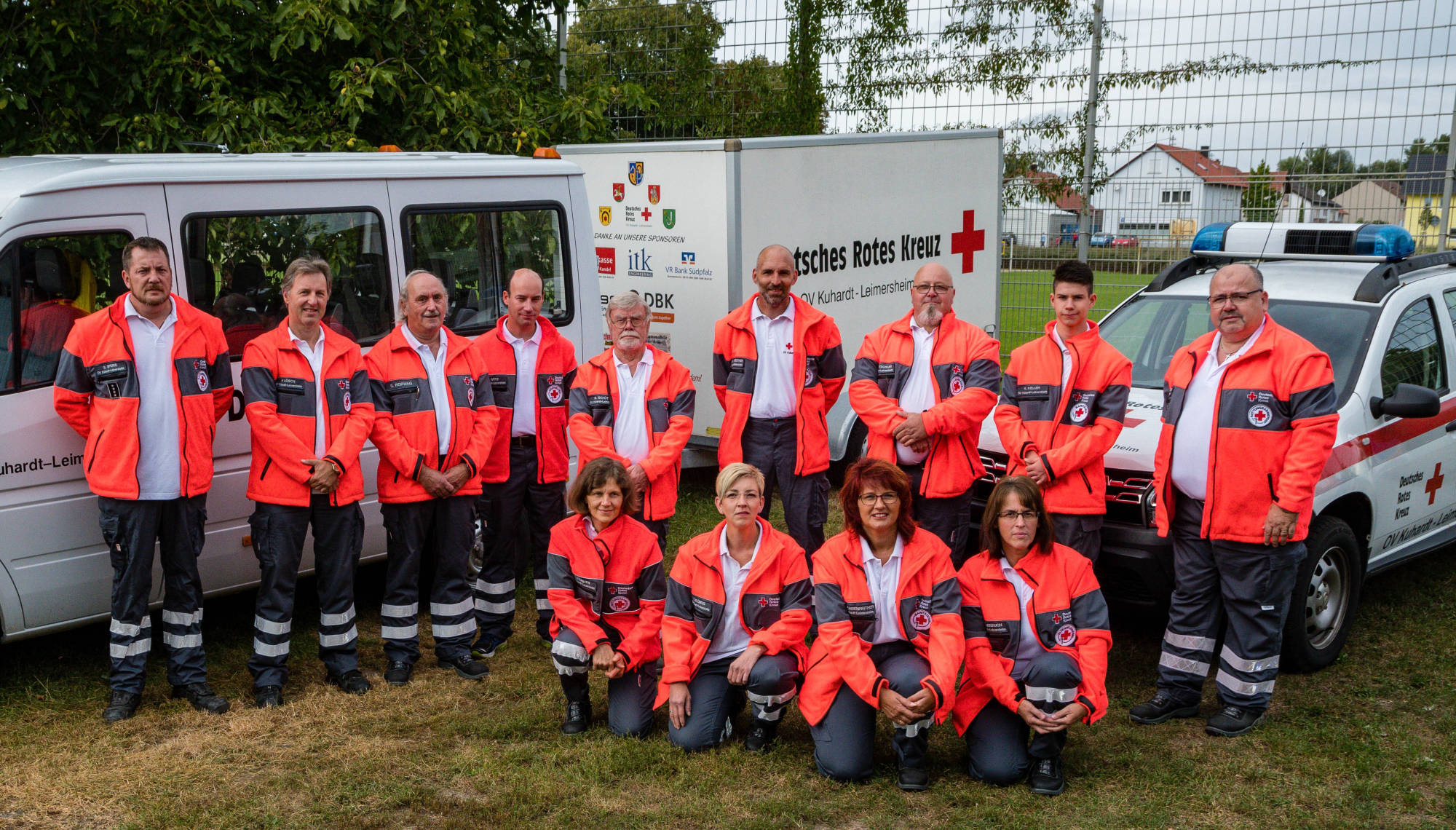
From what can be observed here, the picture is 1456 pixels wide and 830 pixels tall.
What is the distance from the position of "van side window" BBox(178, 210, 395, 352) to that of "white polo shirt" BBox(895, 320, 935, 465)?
8.59 feet

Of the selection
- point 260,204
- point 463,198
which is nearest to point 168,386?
point 260,204

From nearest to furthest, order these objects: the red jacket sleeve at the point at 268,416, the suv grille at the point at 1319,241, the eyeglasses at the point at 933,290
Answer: the red jacket sleeve at the point at 268,416 → the eyeglasses at the point at 933,290 → the suv grille at the point at 1319,241

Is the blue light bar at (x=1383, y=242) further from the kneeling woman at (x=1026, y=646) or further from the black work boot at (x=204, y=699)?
the black work boot at (x=204, y=699)

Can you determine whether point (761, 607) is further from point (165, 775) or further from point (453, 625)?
point (165, 775)

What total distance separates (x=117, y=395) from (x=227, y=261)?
916 millimetres

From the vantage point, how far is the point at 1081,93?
10047mm

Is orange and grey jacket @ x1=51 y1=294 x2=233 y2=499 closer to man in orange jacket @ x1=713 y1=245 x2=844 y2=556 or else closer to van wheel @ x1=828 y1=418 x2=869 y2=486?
man in orange jacket @ x1=713 y1=245 x2=844 y2=556

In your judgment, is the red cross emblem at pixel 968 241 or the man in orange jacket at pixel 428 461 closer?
the man in orange jacket at pixel 428 461

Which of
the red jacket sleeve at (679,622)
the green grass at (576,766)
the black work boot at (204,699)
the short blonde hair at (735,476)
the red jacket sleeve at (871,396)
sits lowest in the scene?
the green grass at (576,766)

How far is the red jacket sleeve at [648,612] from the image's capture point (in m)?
4.88

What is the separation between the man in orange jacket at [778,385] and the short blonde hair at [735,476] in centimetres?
109

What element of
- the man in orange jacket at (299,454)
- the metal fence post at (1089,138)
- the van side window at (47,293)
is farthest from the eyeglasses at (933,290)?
the metal fence post at (1089,138)

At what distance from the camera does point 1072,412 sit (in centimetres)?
518

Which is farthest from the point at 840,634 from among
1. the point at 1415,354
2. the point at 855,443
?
the point at 855,443
